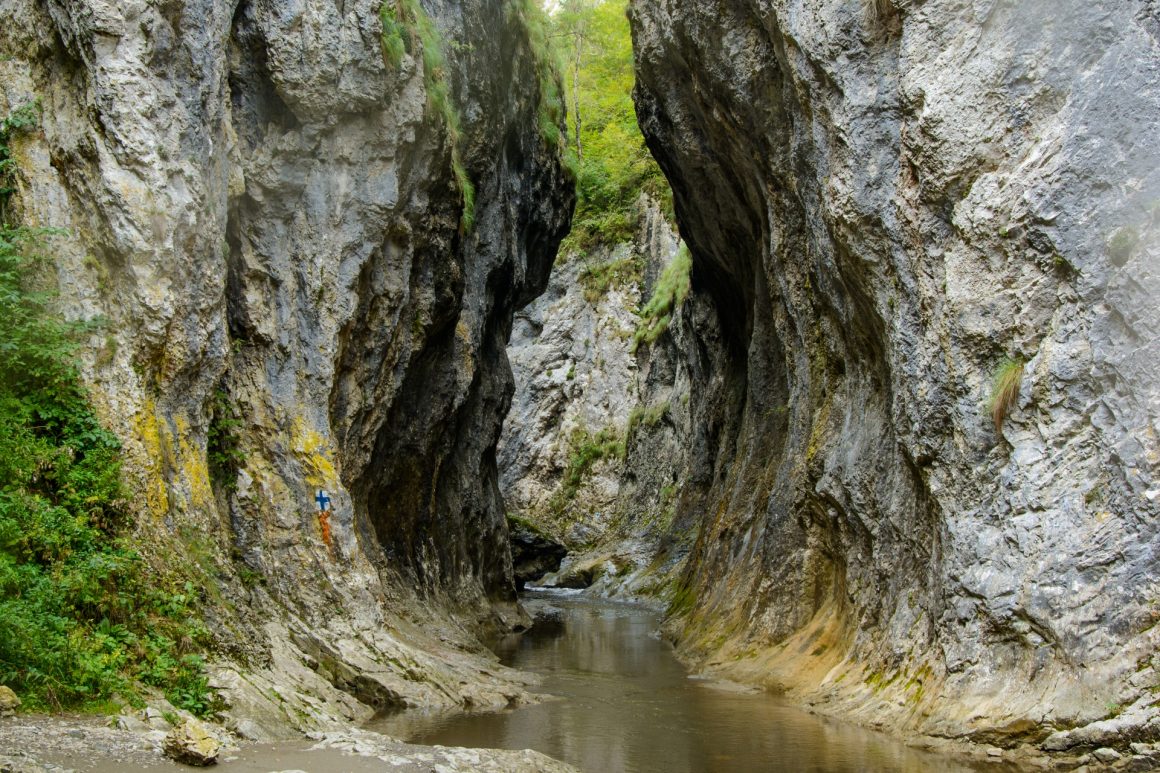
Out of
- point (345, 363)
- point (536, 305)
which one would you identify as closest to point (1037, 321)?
point (345, 363)

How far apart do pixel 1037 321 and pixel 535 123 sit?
19798mm

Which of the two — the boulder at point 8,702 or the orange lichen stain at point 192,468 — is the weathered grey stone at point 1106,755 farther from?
the orange lichen stain at point 192,468

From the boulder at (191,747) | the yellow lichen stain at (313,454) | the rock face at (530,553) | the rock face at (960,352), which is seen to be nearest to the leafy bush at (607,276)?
the rock face at (530,553)

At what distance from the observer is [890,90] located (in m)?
13.6

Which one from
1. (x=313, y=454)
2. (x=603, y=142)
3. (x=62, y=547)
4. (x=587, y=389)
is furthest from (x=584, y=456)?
(x=62, y=547)

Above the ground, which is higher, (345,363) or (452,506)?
(345,363)

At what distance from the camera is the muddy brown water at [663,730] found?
1038 centimetres

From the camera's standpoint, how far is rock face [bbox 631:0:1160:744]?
10008mm

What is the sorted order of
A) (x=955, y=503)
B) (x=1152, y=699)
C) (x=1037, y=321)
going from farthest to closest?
(x=955, y=503) < (x=1037, y=321) < (x=1152, y=699)

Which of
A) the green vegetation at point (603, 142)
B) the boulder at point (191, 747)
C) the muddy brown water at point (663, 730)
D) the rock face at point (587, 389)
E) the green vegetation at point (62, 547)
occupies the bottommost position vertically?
the muddy brown water at point (663, 730)

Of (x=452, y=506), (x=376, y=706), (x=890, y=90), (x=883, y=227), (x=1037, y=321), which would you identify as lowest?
(x=376, y=706)

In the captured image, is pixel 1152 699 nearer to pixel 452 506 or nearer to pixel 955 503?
pixel 955 503

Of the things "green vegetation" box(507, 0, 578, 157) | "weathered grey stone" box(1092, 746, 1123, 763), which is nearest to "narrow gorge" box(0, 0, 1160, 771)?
"weathered grey stone" box(1092, 746, 1123, 763)

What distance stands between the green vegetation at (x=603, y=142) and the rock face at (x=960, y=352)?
31.8m
